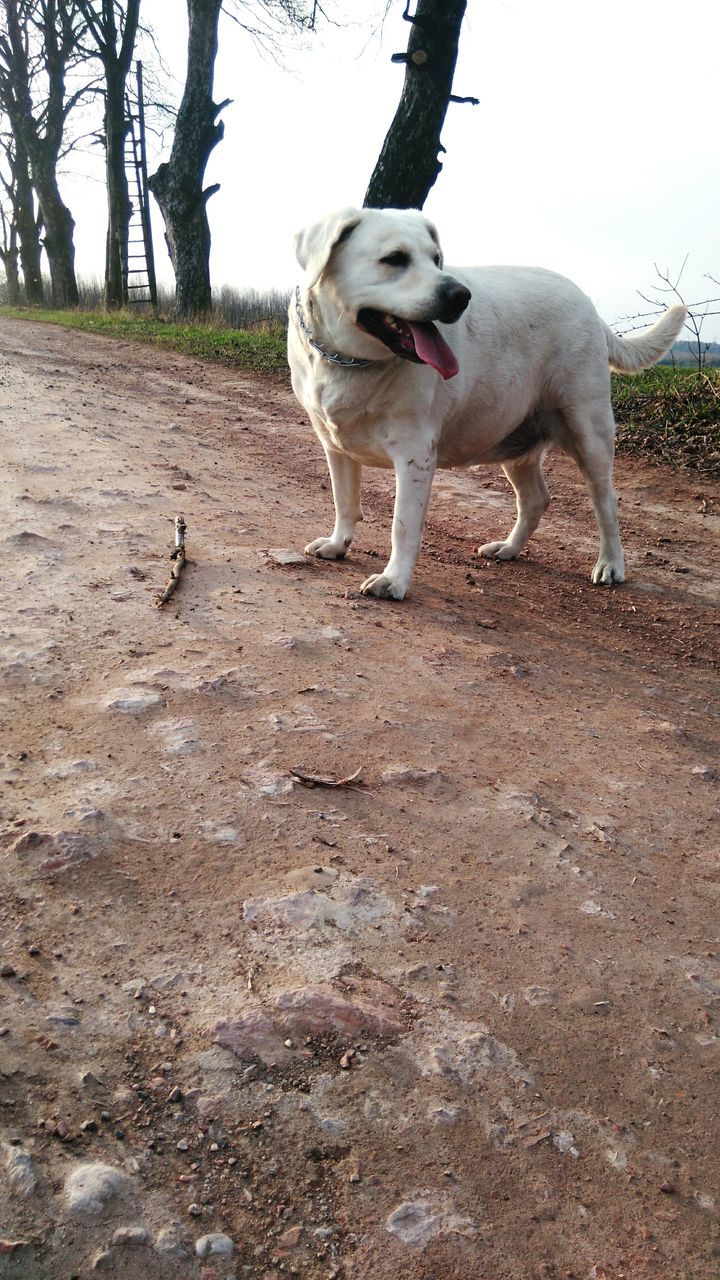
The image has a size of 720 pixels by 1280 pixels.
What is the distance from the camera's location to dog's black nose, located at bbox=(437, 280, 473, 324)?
3535mm

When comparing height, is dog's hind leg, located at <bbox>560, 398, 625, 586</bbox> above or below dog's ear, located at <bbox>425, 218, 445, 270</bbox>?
below

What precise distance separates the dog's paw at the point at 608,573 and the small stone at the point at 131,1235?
390cm

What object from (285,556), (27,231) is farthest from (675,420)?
(27,231)

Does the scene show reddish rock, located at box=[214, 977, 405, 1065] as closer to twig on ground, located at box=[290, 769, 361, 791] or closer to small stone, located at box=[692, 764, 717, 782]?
twig on ground, located at box=[290, 769, 361, 791]

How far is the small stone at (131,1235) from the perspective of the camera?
144cm

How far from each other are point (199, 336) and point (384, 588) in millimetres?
9611

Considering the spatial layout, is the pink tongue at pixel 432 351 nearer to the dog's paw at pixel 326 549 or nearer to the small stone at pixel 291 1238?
the dog's paw at pixel 326 549

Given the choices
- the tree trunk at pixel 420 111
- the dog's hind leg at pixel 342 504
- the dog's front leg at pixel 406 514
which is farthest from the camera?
the tree trunk at pixel 420 111

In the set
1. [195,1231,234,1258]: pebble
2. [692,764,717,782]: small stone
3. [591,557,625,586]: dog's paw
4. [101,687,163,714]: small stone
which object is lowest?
[591,557,625,586]: dog's paw

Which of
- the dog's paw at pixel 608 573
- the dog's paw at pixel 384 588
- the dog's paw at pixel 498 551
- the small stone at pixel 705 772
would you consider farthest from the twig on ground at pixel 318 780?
the dog's paw at pixel 498 551

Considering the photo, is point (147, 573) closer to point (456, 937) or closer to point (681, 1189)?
point (456, 937)

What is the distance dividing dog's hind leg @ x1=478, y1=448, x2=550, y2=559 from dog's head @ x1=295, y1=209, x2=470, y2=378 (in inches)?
57.5

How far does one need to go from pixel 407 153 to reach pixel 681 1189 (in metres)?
10.0

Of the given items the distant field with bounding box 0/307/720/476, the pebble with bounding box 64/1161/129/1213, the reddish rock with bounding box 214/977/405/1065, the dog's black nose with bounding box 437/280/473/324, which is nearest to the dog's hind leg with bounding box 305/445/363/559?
the dog's black nose with bounding box 437/280/473/324
